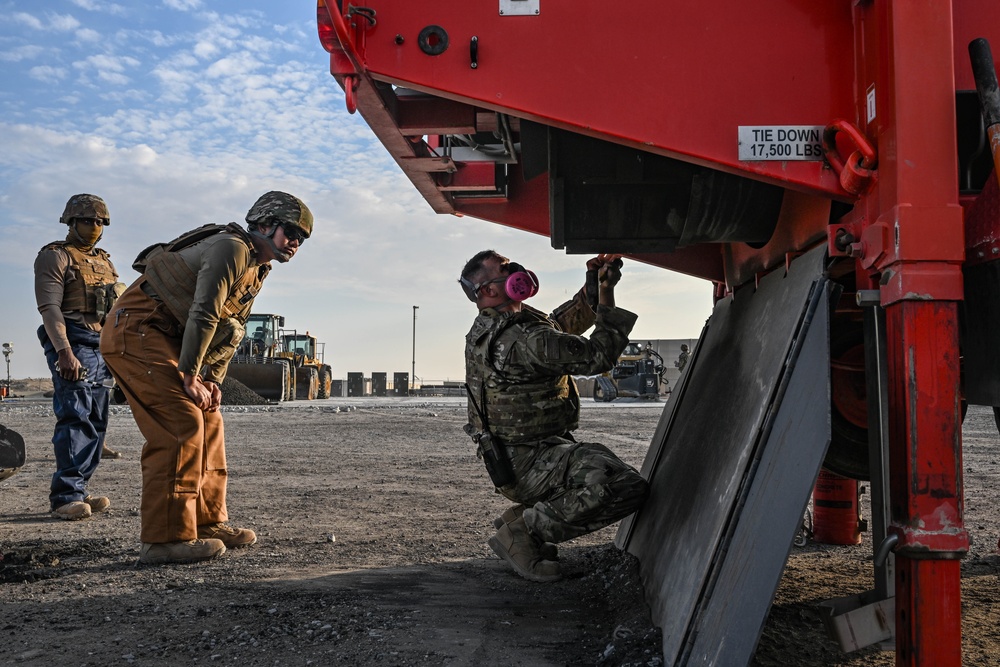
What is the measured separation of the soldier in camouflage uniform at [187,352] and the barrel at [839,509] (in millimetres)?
2823

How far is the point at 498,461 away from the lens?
3238 millimetres

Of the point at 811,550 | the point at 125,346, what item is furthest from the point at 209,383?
the point at 811,550

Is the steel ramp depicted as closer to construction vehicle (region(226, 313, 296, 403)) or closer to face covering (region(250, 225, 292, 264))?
face covering (region(250, 225, 292, 264))

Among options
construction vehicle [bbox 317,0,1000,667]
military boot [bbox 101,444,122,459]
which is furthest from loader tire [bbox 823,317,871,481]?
military boot [bbox 101,444,122,459]

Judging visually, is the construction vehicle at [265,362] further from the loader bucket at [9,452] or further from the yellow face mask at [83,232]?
the loader bucket at [9,452]

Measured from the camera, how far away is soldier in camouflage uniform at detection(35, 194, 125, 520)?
464 centimetres

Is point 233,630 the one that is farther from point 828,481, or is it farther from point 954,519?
point 828,481

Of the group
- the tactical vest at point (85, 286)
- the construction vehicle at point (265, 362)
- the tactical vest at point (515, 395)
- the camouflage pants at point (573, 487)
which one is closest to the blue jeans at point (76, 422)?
the tactical vest at point (85, 286)

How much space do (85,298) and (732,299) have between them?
3855 millimetres

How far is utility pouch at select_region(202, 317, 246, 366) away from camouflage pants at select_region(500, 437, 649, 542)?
1595 mm

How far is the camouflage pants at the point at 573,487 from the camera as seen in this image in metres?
2.95

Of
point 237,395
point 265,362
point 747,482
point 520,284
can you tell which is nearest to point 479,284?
point 520,284

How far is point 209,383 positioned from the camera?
384 cm

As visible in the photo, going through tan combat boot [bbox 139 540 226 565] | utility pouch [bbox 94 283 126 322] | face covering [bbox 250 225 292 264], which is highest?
face covering [bbox 250 225 292 264]
